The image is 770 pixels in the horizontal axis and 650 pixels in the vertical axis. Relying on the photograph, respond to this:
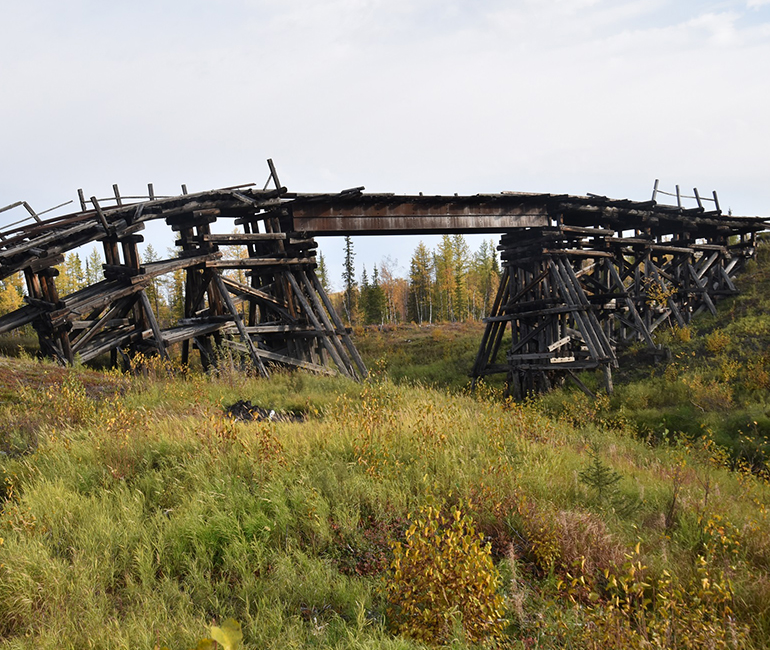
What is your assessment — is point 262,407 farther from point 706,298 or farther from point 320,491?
point 706,298

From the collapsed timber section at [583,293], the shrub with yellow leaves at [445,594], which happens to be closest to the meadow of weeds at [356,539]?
the shrub with yellow leaves at [445,594]

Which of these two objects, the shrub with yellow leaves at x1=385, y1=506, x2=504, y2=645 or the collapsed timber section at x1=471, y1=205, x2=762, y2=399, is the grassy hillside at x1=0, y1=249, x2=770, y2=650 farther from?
the collapsed timber section at x1=471, y1=205, x2=762, y2=399

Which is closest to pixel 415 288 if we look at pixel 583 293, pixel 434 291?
pixel 434 291

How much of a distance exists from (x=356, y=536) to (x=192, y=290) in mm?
9901

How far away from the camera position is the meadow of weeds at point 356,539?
262 cm

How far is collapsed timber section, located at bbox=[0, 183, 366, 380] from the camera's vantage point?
966 centimetres

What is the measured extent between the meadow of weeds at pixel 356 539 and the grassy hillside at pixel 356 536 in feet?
0.06

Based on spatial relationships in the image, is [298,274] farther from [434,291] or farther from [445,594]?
[434,291]

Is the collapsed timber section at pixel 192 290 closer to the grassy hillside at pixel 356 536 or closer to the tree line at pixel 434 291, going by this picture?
the grassy hillside at pixel 356 536

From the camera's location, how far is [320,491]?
3906 mm

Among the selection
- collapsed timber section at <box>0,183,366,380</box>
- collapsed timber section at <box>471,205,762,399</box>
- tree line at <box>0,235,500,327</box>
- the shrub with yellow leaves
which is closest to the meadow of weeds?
the shrub with yellow leaves

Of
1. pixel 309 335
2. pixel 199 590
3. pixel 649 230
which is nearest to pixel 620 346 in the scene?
pixel 649 230

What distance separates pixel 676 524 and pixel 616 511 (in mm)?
475

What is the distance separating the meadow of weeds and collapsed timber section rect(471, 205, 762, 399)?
780cm
